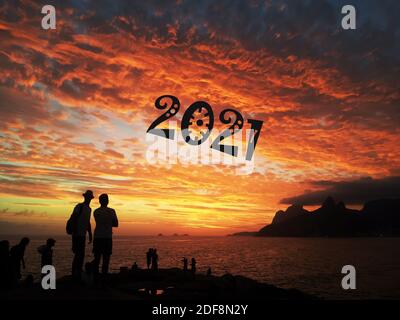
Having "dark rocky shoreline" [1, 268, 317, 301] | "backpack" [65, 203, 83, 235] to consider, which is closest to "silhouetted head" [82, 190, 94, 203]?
"backpack" [65, 203, 83, 235]

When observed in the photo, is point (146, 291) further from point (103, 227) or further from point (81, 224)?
point (103, 227)

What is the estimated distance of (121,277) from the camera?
28.6 metres

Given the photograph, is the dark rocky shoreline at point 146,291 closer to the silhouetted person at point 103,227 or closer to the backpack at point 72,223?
the silhouetted person at point 103,227

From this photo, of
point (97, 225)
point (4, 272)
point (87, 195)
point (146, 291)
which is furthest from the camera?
point (146, 291)

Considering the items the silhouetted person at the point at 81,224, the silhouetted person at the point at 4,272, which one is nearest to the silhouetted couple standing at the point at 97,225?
the silhouetted person at the point at 81,224

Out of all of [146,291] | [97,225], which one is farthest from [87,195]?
[146,291]

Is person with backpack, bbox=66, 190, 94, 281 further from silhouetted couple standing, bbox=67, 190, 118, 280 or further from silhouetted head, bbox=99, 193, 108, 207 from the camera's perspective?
silhouetted head, bbox=99, 193, 108, 207

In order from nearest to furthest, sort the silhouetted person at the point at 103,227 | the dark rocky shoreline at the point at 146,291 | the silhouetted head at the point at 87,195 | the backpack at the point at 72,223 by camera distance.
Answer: the dark rocky shoreline at the point at 146,291, the silhouetted person at the point at 103,227, the backpack at the point at 72,223, the silhouetted head at the point at 87,195

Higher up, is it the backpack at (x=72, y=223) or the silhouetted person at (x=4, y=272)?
the backpack at (x=72, y=223)

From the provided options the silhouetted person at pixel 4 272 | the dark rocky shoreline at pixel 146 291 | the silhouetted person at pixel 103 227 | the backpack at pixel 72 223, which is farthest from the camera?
the silhouetted person at pixel 4 272
